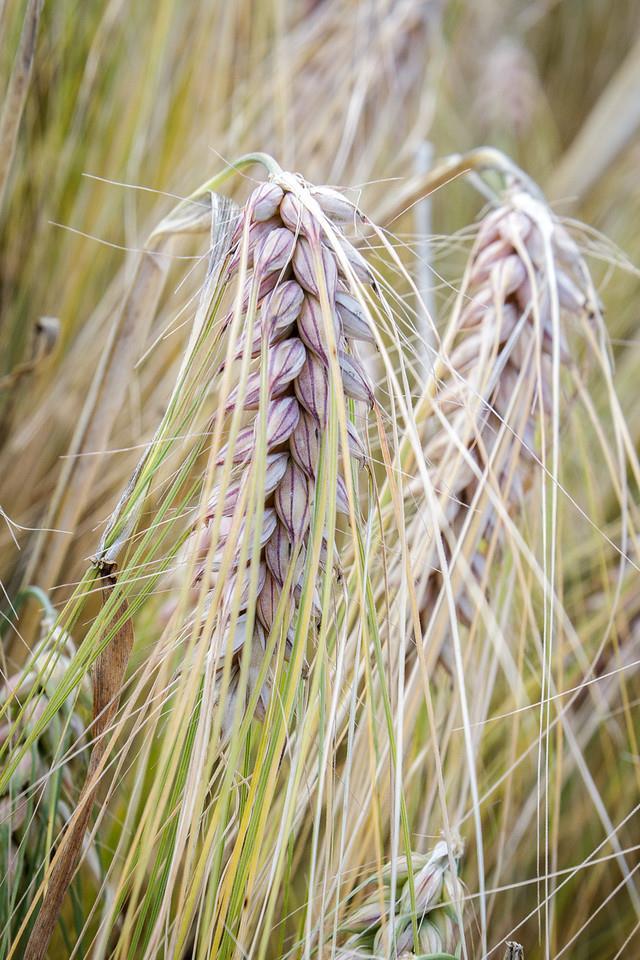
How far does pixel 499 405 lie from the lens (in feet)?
1.57

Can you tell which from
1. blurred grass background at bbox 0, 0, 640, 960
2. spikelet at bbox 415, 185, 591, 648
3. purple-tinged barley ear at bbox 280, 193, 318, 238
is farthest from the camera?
blurred grass background at bbox 0, 0, 640, 960

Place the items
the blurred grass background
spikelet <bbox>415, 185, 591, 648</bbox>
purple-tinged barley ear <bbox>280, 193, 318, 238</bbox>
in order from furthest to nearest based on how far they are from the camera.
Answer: the blurred grass background → spikelet <bbox>415, 185, 591, 648</bbox> → purple-tinged barley ear <bbox>280, 193, 318, 238</bbox>

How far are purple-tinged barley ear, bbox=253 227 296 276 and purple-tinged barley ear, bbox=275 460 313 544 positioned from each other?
0.07 m

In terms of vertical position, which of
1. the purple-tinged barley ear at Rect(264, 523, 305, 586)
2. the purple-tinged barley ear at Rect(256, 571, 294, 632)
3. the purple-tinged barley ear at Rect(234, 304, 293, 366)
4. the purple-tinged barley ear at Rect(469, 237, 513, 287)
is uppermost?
the purple-tinged barley ear at Rect(469, 237, 513, 287)

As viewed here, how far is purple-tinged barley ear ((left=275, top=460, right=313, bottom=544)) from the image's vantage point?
1.03ft

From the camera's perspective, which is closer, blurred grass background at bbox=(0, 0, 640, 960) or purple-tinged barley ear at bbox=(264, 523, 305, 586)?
purple-tinged barley ear at bbox=(264, 523, 305, 586)

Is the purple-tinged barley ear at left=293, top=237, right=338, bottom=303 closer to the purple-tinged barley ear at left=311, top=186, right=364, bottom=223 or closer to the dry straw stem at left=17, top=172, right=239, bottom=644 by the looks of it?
the purple-tinged barley ear at left=311, top=186, right=364, bottom=223

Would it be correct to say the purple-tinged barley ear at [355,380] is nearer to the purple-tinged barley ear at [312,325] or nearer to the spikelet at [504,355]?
the purple-tinged barley ear at [312,325]

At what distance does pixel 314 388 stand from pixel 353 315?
33 millimetres

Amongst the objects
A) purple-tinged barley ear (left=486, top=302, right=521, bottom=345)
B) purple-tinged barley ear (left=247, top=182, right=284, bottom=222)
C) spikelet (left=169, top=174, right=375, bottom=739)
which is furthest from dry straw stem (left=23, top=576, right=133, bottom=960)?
purple-tinged barley ear (left=486, top=302, right=521, bottom=345)

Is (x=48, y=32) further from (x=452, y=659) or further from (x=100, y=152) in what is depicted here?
(x=452, y=659)

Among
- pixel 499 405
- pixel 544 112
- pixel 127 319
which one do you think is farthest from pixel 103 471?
pixel 544 112

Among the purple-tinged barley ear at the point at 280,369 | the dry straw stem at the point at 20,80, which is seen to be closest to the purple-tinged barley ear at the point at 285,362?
the purple-tinged barley ear at the point at 280,369

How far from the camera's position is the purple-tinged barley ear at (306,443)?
0.31 metres
